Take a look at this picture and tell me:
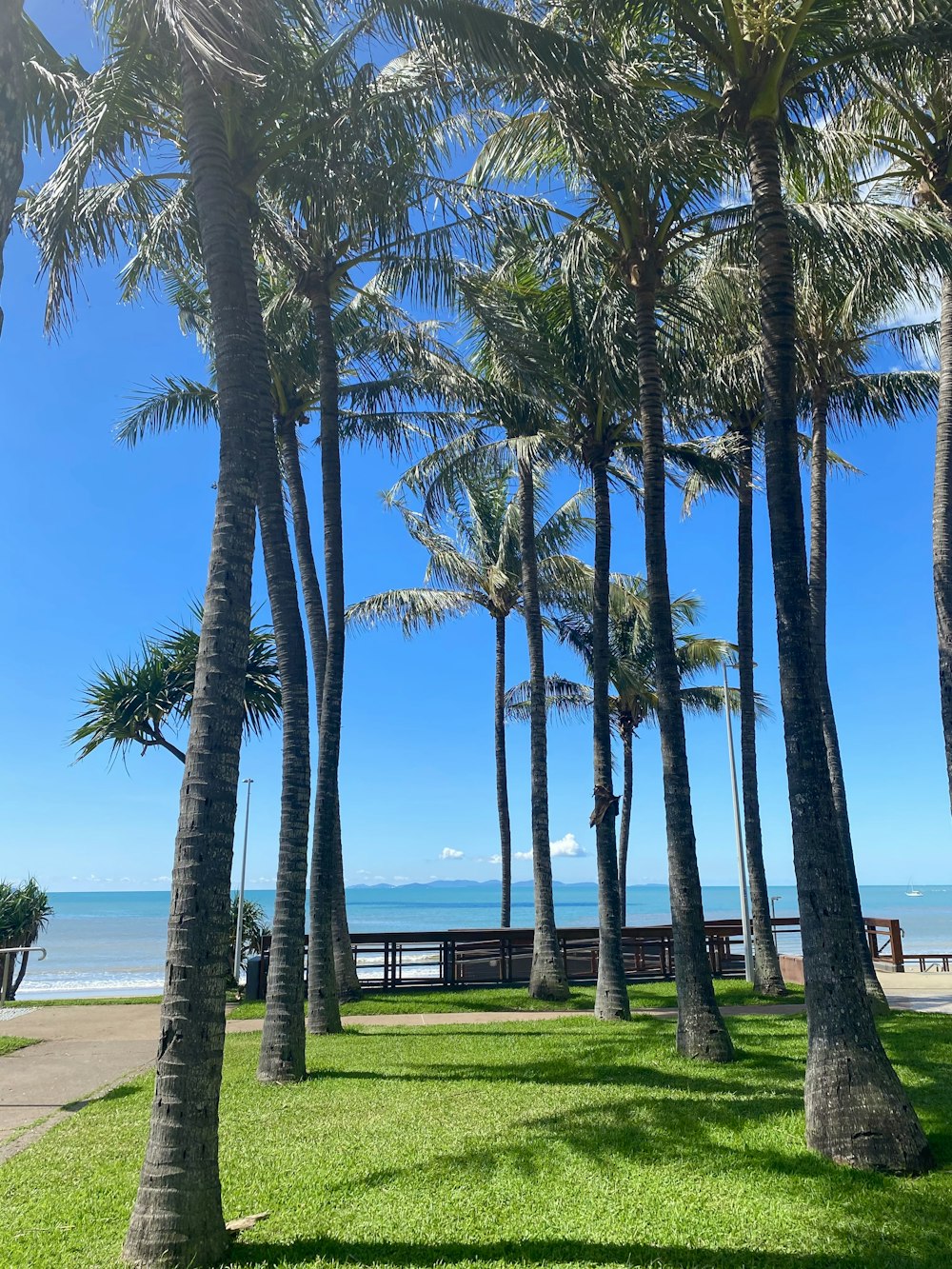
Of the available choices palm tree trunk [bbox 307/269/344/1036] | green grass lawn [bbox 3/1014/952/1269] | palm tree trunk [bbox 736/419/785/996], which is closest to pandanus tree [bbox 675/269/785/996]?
palm tree trunk [bbox 736/419/785/996]

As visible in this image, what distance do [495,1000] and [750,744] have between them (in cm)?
613

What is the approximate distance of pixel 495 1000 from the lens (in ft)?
49.6

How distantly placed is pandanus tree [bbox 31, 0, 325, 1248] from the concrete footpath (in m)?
2.26

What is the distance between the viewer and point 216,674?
527 cm

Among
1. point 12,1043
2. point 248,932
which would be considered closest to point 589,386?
point 12,1043

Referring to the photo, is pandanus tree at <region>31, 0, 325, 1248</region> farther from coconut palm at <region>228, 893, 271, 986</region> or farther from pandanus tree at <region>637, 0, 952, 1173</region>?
coconut palm at <region>228, 893, 271, 986</region>

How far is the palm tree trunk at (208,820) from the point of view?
4504 millimetres

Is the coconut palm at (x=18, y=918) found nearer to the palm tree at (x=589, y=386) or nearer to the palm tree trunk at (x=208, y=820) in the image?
the palm tree at (x=589, y=386)

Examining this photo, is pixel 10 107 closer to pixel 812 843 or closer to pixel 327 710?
pixel 812 843

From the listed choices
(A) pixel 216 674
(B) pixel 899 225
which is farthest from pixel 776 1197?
(B) pixel 899 225

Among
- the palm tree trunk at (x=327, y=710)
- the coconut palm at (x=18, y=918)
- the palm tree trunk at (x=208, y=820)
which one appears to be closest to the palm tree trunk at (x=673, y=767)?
the palm tree trunk at (x=327, y=710)

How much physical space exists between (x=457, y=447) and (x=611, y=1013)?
10.6m

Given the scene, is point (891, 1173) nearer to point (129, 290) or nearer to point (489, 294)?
point (489, 294)

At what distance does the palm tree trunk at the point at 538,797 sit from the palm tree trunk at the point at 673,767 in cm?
396
